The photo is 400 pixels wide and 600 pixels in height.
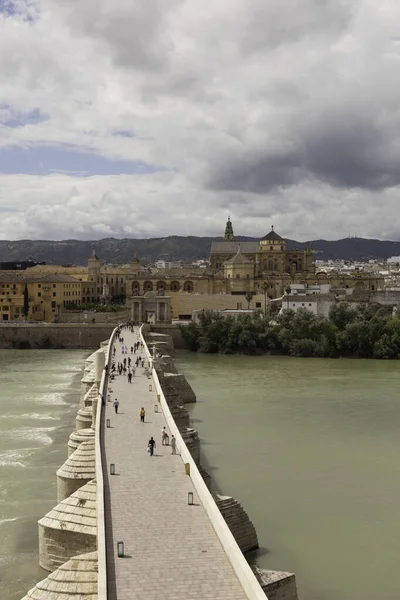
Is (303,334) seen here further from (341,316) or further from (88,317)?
(88,317)

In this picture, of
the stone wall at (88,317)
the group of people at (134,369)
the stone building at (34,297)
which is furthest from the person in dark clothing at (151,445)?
the stone building at (34,297)

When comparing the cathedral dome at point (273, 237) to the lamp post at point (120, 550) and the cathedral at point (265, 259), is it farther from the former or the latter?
the lamp post at point (120, 550)

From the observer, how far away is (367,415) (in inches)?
1009

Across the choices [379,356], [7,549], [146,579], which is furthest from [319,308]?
[146,579]

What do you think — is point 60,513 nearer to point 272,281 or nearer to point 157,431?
point 157,431

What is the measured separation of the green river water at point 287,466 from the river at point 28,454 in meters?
0.03

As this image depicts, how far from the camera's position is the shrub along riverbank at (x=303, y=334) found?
47.1m

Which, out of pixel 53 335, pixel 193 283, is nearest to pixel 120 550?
pixel 53 335

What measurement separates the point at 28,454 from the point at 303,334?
1210 inches

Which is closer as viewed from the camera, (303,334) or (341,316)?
(303,334)

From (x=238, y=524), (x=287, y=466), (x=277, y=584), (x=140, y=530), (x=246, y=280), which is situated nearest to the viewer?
(x=140, y=530)

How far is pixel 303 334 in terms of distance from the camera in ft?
158

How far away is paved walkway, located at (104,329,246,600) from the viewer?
8.11 meters

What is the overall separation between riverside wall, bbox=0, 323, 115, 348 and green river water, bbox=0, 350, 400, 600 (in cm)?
1854
